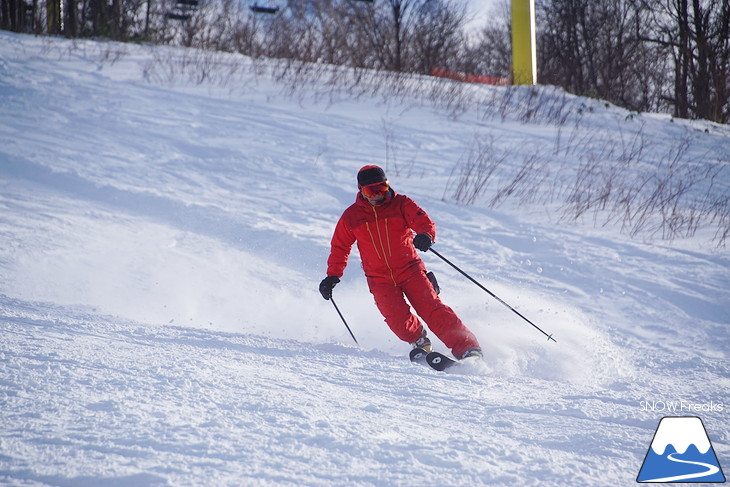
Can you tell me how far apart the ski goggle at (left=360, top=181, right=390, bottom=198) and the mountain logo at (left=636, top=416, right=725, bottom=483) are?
2095 millimetres

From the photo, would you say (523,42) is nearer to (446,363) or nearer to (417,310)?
(417,310)

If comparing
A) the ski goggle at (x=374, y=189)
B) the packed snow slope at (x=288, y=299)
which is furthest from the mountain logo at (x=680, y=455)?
the ski goggle at (x=374, y=189)

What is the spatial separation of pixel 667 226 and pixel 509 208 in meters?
1.79

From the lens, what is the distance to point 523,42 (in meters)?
12.0

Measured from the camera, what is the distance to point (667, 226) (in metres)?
6.00

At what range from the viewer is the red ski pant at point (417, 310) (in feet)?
11.0

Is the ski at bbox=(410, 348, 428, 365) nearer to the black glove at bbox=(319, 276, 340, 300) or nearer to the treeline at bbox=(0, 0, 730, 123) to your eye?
the black glove at bbox=(319, 276, 340, 300)

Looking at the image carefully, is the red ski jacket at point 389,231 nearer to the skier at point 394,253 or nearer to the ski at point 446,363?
the skier at point 394,253

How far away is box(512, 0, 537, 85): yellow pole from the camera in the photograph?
38.7 feet

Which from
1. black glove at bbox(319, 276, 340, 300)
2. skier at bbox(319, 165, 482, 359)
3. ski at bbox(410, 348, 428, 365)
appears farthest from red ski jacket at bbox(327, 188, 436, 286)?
ski at bbox(410, 348, 428, 365)

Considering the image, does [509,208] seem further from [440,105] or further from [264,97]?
[264,97]

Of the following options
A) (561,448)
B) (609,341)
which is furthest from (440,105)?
(561,448)

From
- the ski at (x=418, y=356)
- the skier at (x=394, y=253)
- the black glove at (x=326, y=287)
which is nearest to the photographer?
the ski at (x=418, y=356)

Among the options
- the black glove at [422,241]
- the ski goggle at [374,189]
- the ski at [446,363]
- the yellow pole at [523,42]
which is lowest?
the ski at [446,363]
